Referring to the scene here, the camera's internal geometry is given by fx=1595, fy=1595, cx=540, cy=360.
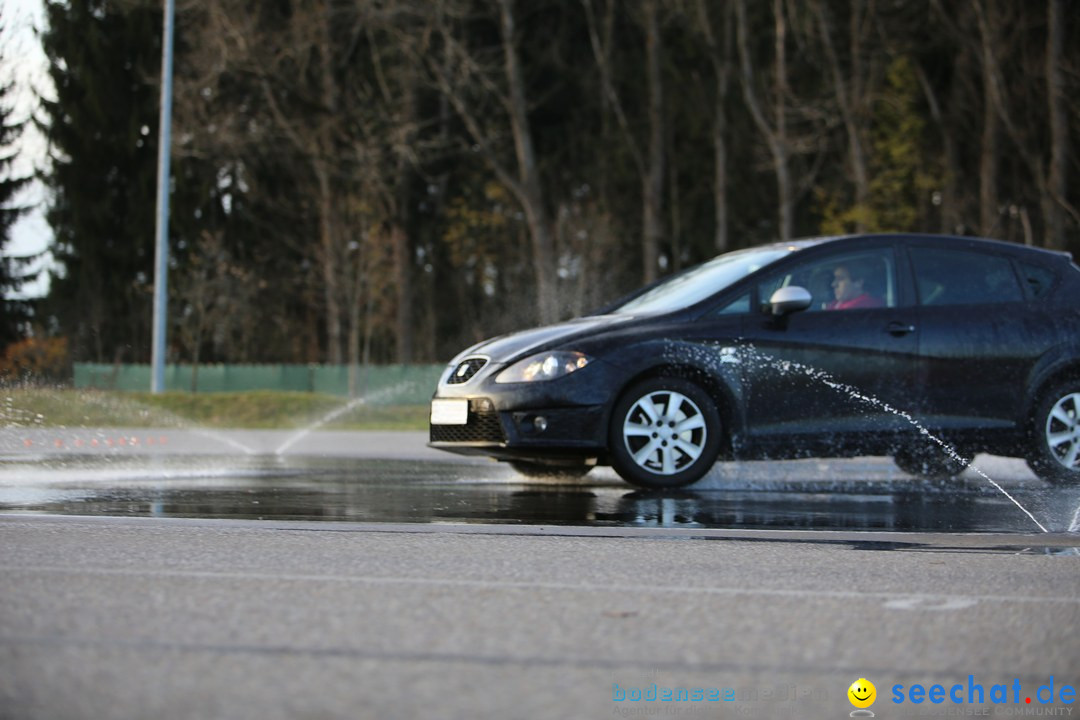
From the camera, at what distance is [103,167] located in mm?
50875

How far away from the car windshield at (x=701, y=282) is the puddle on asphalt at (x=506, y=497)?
4.09ft

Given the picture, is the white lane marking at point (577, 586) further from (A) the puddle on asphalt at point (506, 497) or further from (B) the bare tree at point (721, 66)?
(B) the bare tree at point (721, 66)

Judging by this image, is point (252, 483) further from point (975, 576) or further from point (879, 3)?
point (879, 3)

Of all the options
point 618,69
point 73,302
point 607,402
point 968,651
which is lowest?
point 968,651

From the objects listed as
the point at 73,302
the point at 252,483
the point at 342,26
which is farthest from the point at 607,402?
the point at 73,302

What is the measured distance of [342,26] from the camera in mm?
40562

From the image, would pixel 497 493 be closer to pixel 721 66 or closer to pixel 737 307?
pixel 737 307

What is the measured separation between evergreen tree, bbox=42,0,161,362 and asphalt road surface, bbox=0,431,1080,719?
4219 centimetres

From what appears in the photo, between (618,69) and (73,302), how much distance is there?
18960mm

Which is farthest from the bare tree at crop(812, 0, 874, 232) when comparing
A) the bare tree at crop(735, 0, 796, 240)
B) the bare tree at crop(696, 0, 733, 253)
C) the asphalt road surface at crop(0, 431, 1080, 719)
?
the asphalt road surface at crop(0, 431, 1080, 719)

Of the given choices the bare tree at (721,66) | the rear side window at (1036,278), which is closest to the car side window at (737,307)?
the rear side window at (1036,278)

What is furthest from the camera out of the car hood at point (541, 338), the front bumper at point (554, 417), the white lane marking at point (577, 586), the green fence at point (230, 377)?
the green fence at point (230, 377)

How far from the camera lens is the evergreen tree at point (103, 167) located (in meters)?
50.1

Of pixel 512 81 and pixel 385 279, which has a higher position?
pixel 512 81
